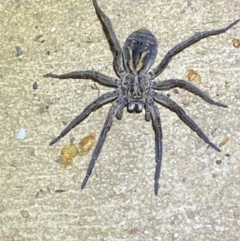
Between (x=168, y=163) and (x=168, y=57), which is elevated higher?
(x=168, y=57)

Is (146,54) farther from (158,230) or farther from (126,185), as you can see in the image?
(158,230)

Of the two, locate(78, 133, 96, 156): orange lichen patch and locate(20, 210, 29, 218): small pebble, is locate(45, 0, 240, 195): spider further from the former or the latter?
Result: locate(20, 210, 29, 218): small pebble

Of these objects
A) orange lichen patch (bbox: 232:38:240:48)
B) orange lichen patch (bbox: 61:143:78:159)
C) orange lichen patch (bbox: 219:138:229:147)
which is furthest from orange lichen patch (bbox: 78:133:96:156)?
orange lichen patch (bbox: 232:38:240:48)

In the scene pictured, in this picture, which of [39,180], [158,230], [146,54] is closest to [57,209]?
[39,180]

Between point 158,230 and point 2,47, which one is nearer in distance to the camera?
point 158,230

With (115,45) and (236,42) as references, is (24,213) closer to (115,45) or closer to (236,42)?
(115,45)

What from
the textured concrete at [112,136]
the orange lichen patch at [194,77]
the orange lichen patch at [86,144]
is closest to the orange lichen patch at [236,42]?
the textured concrete at [112,136]

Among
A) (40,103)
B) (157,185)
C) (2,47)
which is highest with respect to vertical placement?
(2,47)
